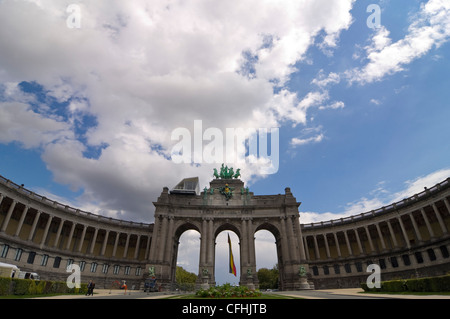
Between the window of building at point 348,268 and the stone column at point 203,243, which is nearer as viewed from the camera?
the stone column at point 203,243

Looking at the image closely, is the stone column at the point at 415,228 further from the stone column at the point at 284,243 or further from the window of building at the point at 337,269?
the stone column at the point at 284,243

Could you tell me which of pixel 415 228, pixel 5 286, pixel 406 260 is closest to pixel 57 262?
pixel 5 286

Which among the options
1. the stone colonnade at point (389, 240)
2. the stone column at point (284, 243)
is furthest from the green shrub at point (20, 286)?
the stone colonnade at point (389, 240)

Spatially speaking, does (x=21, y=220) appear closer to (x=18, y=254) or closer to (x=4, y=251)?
(x=4, y=251)

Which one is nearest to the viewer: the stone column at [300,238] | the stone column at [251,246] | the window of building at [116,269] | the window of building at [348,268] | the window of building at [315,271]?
the stone column at [300,238]

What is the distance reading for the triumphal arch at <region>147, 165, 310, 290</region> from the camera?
2153 inches

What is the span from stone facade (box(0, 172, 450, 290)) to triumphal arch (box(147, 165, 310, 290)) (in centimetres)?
24

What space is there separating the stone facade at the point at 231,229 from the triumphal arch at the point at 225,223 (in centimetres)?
24

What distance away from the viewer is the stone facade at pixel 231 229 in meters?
46.2

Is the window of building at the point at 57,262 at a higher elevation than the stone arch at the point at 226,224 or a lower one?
lower

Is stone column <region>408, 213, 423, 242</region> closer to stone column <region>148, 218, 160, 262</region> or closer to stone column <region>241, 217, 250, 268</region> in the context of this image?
stone column <region>241, 217, 250, 268</region>

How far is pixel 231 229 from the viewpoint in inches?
2525
